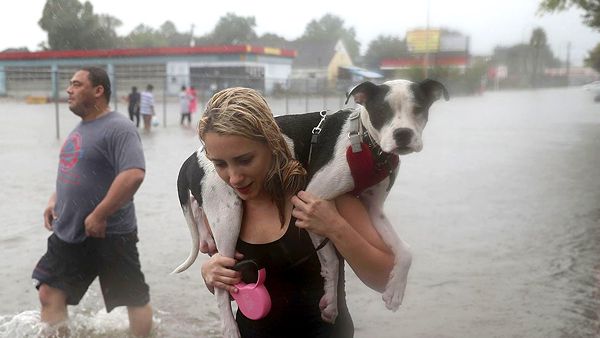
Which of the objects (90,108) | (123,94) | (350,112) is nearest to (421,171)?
(90,108)

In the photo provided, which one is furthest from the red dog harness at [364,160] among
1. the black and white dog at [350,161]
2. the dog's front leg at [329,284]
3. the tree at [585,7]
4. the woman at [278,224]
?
the tree at [585,7]

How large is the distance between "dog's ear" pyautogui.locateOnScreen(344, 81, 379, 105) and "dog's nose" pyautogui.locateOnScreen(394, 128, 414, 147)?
21 centimetres

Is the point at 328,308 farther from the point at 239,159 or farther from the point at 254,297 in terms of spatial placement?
the point at 239,159

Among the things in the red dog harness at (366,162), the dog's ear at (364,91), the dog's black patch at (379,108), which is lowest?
the red dog harness at (366,162)

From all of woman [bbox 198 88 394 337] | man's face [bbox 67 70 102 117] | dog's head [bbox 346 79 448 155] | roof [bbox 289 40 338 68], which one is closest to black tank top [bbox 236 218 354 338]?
woman [bbox 198 88 394 337]

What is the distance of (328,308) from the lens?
221cm

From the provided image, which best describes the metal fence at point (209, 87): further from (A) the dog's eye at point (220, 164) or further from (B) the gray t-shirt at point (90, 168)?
(A) the dog's eye at point (220, 164)

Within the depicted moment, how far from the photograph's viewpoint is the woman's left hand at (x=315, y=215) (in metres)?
2.04

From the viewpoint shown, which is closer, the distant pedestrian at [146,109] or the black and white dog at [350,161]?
the black and white dog at [350,161]

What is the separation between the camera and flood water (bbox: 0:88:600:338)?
4859 mm

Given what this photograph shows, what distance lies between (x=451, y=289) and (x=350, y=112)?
3.58 meters

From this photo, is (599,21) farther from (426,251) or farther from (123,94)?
(123,94)

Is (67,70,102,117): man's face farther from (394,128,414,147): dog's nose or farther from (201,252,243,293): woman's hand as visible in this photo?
(394,128,414,147): dog's nose

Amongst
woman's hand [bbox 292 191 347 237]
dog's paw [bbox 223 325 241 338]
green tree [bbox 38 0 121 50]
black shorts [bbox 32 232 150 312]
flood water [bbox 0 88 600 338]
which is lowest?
flood water [bbox 0 88 600 338]
